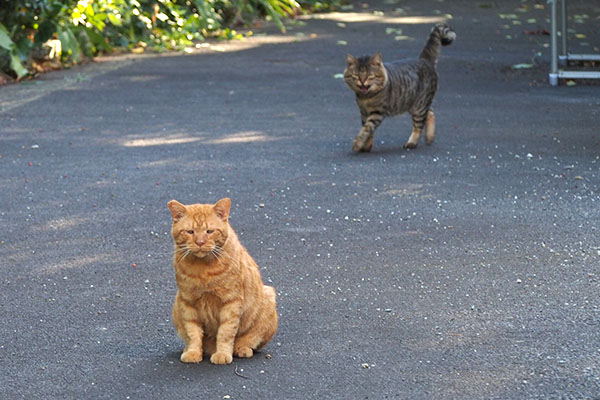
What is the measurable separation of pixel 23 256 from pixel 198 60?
31.2 feet

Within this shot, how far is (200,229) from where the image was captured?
437 centimetres

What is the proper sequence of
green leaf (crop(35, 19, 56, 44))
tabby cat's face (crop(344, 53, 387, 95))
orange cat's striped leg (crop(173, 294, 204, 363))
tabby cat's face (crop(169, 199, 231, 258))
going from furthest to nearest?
green leaf (crop(35, 19, 56, 44)) < tabby cat's face (crop(344, 53, 387, 95)) < orange cat's striped leg (crop(173, 294, 204, 363)) < tabby cat's face (crop(169, 199, 231, 258))

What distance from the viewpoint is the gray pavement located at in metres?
4.50

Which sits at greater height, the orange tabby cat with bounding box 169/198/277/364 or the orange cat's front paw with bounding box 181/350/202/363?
the orange tabby cat with bounding box 169/198/277/364

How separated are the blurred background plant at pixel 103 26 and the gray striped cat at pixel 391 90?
576cm

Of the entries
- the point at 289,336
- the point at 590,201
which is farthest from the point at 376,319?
the point at 590,201

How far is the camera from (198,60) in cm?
1562

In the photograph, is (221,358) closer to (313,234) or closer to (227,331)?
(227,331)

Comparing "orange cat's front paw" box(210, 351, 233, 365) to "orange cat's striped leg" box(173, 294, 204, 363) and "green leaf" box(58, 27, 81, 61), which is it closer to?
"orange cat's striped leg" box(173, 294, 204, 363)

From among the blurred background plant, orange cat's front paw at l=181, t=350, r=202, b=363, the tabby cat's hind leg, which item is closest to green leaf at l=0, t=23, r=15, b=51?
the blurred background plant

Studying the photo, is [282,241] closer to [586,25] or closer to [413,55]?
[413,55]

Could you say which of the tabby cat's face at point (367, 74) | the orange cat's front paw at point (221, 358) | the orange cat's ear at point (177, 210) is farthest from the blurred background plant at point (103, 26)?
the orange cat's front paw at point (221, 358)

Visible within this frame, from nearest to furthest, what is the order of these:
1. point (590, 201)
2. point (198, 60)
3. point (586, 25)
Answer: point (590, 201) → point (198, 60) → point (586, 25)

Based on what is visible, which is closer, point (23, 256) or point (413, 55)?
point (23, 256)
